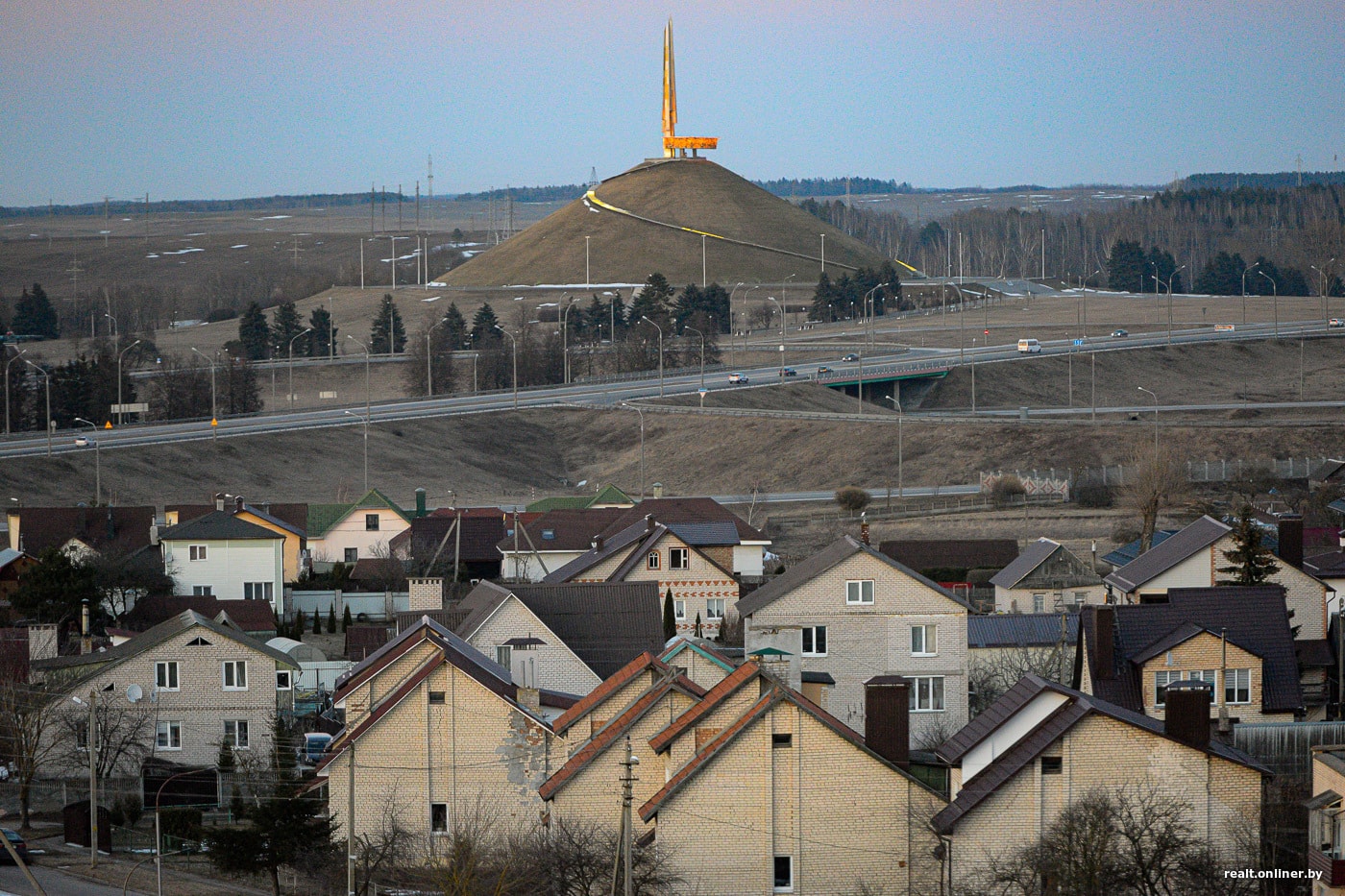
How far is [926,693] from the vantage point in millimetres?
32406

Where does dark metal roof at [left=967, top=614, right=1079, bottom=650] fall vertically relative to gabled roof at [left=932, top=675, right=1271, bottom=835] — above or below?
below

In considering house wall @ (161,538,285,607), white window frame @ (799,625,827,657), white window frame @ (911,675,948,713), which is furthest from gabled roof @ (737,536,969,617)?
house wall @ (161,538,285,607)

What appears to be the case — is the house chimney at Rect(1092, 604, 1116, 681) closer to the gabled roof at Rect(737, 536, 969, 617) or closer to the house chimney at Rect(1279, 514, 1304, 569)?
the gabled roof at Rect(737, 536, 969, 617)

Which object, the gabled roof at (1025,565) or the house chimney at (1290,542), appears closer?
the house chimney at (1290,542)

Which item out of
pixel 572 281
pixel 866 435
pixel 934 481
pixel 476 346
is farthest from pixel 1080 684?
pixel 572 281

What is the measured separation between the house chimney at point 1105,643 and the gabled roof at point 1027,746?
6.13 m

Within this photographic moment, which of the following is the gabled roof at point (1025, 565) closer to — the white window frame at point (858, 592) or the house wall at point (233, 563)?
the white window frame at point (858, 592)

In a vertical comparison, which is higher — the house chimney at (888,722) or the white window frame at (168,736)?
the house chimney at (888,722)

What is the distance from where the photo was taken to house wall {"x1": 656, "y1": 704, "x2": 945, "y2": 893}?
844 inches

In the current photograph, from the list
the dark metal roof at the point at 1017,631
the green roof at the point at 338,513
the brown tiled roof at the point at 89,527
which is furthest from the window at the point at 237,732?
the green roof at the point at 338,513

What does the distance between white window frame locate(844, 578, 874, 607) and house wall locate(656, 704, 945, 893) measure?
39.0 feet

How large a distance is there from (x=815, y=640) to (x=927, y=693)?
7.52 feet

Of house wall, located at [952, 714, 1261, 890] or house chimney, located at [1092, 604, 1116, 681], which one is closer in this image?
house wall, located at [952, 714, 1261, 890]

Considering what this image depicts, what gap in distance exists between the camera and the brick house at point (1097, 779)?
68.6 ft
